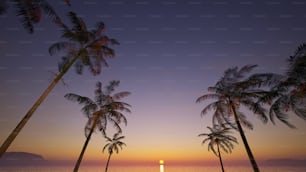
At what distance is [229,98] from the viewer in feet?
61.1

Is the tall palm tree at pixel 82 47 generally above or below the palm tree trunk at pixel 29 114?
above

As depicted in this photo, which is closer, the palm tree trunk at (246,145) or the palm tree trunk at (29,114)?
the palm tree trunk at (29,114)

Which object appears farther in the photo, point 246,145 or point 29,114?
point 246,145

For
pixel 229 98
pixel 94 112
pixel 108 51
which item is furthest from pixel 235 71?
pixel 94 112

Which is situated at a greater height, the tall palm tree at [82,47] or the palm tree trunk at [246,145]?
the tall palm tree at [82,47]

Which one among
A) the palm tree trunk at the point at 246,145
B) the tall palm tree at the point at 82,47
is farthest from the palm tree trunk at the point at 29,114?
the palm tree trunk at the point at 246,145

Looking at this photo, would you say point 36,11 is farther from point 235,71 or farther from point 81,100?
point 235,71

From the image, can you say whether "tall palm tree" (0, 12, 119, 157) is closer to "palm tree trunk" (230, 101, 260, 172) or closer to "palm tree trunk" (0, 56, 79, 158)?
"palm tree trunk" (0, 56, 79, 158)

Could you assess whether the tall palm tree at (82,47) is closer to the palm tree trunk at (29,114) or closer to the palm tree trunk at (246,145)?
the palm tree trunk at (29,114)

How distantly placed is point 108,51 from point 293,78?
52.8ft

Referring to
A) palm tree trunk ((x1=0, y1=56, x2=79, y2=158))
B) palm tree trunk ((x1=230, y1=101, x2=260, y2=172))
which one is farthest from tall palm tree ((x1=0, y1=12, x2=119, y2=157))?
palm tree trunk ((x1=230, y1=101, x2=260, y2=172))

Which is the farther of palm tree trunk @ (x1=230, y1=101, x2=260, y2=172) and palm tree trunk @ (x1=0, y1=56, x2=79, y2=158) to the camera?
palm tree trunk @ (x1=230, y1=101, x2=260, y2=172)

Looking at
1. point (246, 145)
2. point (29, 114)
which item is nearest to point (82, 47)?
point (29, 114)

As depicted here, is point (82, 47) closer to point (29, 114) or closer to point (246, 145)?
point (29, 114)
